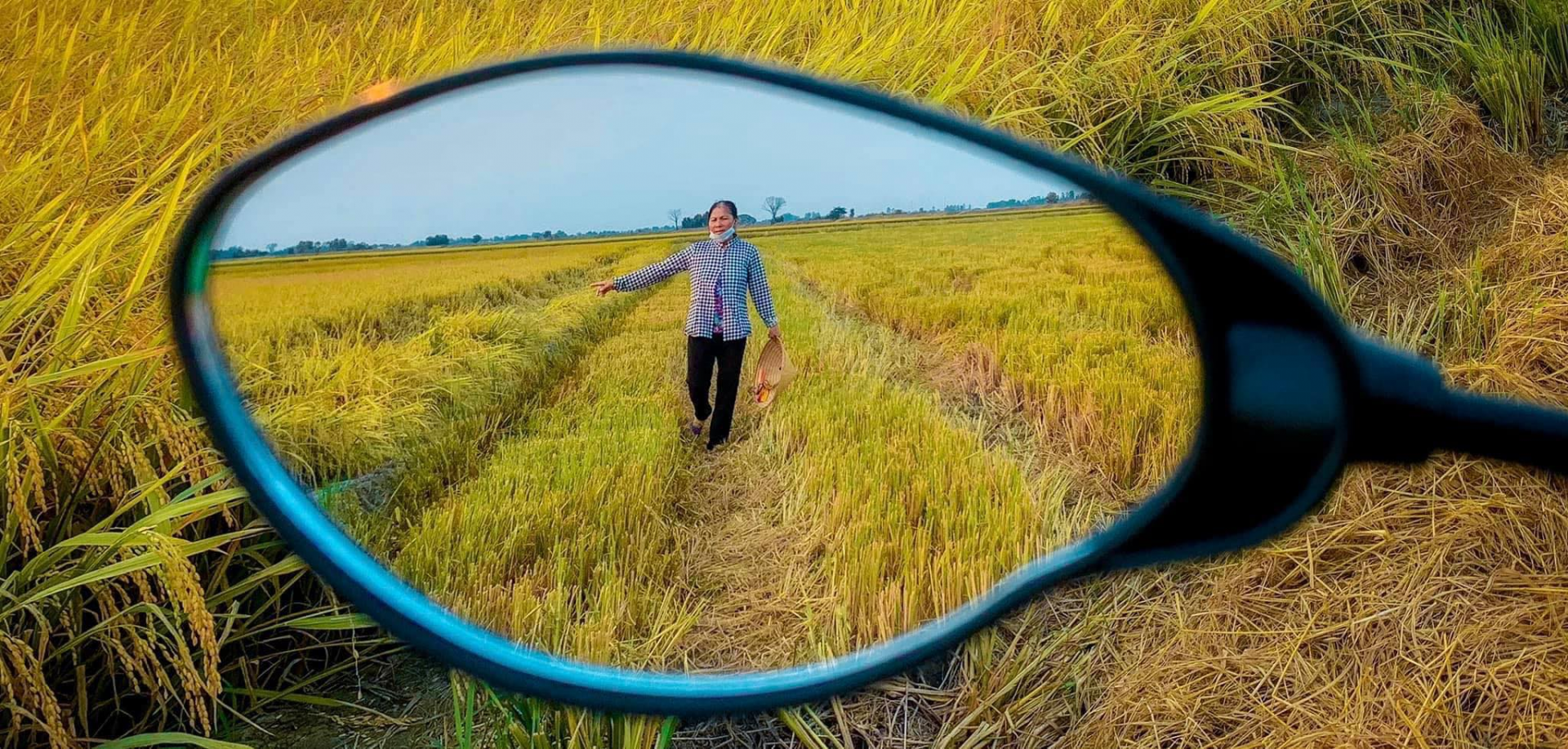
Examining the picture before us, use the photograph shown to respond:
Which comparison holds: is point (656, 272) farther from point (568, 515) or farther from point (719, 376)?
point (568, 515)

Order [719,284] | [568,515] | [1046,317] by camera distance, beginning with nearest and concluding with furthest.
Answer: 1. [719,284]
2. [568,515]
3. [1046,317]

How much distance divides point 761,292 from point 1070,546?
21 centimetres

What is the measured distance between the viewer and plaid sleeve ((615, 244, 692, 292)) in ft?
1.33

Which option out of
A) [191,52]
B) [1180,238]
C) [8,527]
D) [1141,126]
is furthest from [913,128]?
[191,52]

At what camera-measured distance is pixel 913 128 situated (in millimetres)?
358

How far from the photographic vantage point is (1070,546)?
43 centimetres

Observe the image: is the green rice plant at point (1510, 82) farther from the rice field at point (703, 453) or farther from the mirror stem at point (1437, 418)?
the mirror stem at point (1437, 418)

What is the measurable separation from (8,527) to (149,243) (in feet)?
0.97

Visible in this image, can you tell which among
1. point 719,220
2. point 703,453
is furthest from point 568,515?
point 719,220

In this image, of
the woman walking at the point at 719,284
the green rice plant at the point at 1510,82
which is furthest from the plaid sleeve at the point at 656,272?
the green rice plant at the point at 1510,82

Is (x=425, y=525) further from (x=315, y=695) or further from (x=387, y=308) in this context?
(x=315, y=695)

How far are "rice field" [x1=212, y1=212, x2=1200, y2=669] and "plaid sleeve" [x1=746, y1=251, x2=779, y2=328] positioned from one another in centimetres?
2

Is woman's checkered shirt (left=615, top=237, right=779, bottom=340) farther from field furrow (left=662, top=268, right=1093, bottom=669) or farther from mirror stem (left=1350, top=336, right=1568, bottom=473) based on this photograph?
mirror stem (left=1350, top=336, right=1568, bottom=473)

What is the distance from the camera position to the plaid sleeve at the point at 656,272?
406 millimetres
